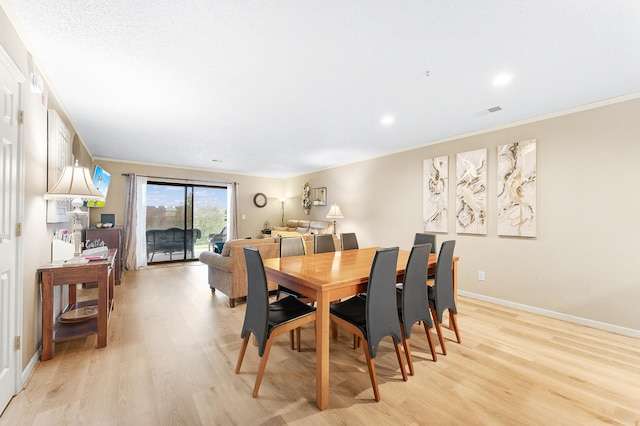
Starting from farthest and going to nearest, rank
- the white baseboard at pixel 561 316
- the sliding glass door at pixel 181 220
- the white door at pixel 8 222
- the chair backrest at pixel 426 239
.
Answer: the sliding glass door at pixel 181 220, the chair backrest at pixel 426 239, the white baseboard at pixel 561 316, the white door at pixel 8 222

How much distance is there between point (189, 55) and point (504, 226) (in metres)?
4.05

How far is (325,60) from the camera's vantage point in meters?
2.17

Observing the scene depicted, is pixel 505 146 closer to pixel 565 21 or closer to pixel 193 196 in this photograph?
pixel 565 21

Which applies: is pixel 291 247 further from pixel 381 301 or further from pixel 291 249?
pixel 381 301

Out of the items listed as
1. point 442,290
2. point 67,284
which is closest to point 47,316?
point 67,284

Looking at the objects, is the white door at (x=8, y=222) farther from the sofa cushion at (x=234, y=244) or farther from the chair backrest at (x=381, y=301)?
the chair backrest at (x=381, y=301)

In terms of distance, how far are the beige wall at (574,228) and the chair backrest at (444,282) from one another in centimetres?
165

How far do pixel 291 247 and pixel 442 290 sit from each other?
1595mm

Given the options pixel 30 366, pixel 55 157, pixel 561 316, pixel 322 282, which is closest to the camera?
pixel 322 282

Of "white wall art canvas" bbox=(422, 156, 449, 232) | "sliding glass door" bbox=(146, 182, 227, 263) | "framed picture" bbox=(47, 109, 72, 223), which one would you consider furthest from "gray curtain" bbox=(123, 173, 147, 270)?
"white wall art canvas" bbox=(422, 156, 449, 232)

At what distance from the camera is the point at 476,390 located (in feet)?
6.16

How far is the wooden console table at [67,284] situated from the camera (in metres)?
2.20

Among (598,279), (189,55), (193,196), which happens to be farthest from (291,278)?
(193,196)

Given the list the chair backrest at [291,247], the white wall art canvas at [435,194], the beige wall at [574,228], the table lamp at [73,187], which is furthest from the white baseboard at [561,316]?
the table lamp at [73,187]
